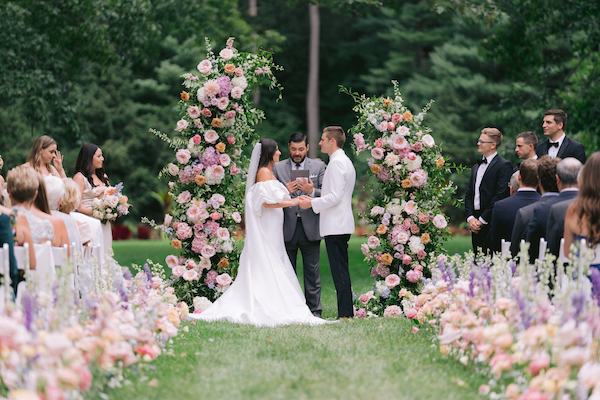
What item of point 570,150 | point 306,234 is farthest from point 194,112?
point 570,150

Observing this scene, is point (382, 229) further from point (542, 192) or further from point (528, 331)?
point (528, 331)

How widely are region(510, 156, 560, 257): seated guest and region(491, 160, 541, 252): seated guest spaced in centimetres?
28

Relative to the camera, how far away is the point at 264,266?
6.93 meters

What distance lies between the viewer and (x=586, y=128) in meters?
12.8

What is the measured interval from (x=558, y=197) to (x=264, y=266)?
10.6ft

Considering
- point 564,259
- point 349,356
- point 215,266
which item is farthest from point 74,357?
point 215,266

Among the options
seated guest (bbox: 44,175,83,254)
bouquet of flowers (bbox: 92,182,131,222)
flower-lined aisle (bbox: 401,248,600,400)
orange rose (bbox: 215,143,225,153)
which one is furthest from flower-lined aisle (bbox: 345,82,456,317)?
seated guest (bbox: 44,175,83,254)

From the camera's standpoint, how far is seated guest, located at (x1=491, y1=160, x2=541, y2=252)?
18.0 feet

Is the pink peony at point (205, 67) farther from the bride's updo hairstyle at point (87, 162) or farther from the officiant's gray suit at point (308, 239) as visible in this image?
the officiant's gray suit at point (308, 239)

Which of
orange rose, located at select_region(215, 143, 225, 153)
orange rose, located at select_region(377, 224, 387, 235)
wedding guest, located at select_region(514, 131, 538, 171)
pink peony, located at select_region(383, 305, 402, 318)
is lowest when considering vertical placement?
pink peony, located at select_region(383, 305, 402, 318)

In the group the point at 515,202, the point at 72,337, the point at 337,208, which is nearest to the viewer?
the point at 72,337

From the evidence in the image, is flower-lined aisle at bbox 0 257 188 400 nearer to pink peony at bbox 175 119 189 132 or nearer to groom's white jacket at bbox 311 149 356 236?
groom's white jacket at bbox 311 149 356 236

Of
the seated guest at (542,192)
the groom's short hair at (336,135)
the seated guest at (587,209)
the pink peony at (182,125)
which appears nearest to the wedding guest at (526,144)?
the seated guest at (542,192)

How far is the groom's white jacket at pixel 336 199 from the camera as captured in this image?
671cm
